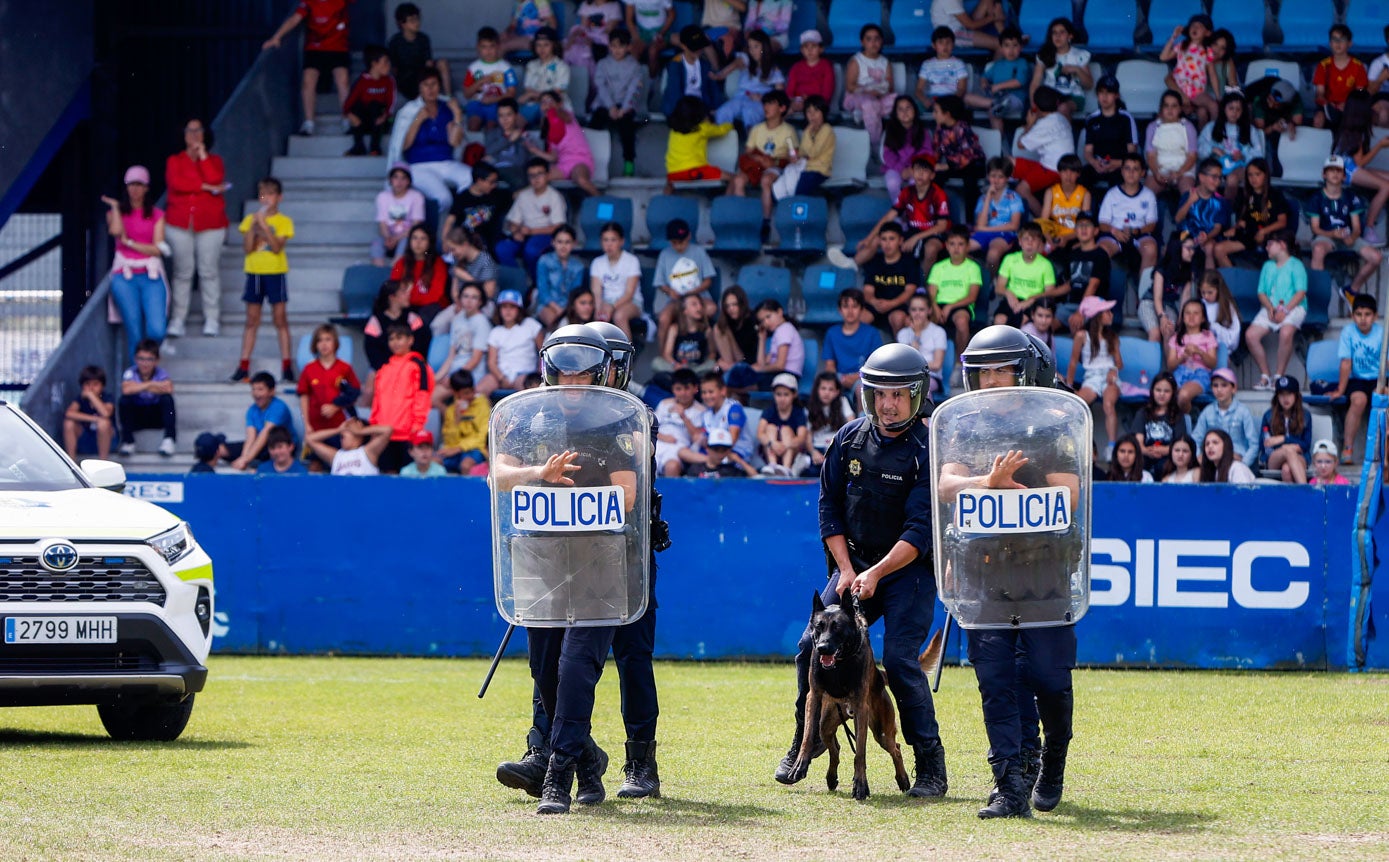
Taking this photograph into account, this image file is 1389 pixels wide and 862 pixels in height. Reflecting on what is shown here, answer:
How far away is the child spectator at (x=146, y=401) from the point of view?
62.6 ft

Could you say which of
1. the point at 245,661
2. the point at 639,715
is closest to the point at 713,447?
the point at 245,661

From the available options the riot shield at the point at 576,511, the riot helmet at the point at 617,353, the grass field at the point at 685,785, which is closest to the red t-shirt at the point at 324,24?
the grass field at the point at 685,785

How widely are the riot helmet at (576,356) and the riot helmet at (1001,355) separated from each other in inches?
57.5

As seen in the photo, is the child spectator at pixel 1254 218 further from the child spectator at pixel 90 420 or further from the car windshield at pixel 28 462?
the car windshield at pixel 28 462

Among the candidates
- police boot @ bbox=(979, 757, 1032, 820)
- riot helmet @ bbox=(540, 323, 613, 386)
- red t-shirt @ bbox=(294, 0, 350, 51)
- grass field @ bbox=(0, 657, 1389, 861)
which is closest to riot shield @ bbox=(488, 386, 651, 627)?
riot helmet @ bbox=(540, 323, 613, 386)

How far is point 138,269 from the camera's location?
20.1m

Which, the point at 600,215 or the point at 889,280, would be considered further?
the point at 600,215

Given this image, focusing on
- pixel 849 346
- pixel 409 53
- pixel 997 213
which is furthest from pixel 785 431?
pixel 409 53

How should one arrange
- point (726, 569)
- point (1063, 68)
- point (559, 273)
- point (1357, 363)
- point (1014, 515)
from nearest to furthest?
point (1014, 515)
point (726, 569)
point (1357, 363)
point (559, 273)
point (1063, 68)

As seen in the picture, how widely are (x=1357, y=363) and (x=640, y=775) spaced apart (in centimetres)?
1170

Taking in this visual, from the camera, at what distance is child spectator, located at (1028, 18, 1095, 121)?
66.7 feet

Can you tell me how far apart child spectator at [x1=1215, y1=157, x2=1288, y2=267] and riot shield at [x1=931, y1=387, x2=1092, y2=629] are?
1225cm

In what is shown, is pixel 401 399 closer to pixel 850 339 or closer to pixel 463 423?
pixel 463 423

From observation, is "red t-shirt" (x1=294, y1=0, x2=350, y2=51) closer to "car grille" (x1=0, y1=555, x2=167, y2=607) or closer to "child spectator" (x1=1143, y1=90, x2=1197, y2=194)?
"child spectator" (x1=1143, y1=90, x2=1197, y2=194)
